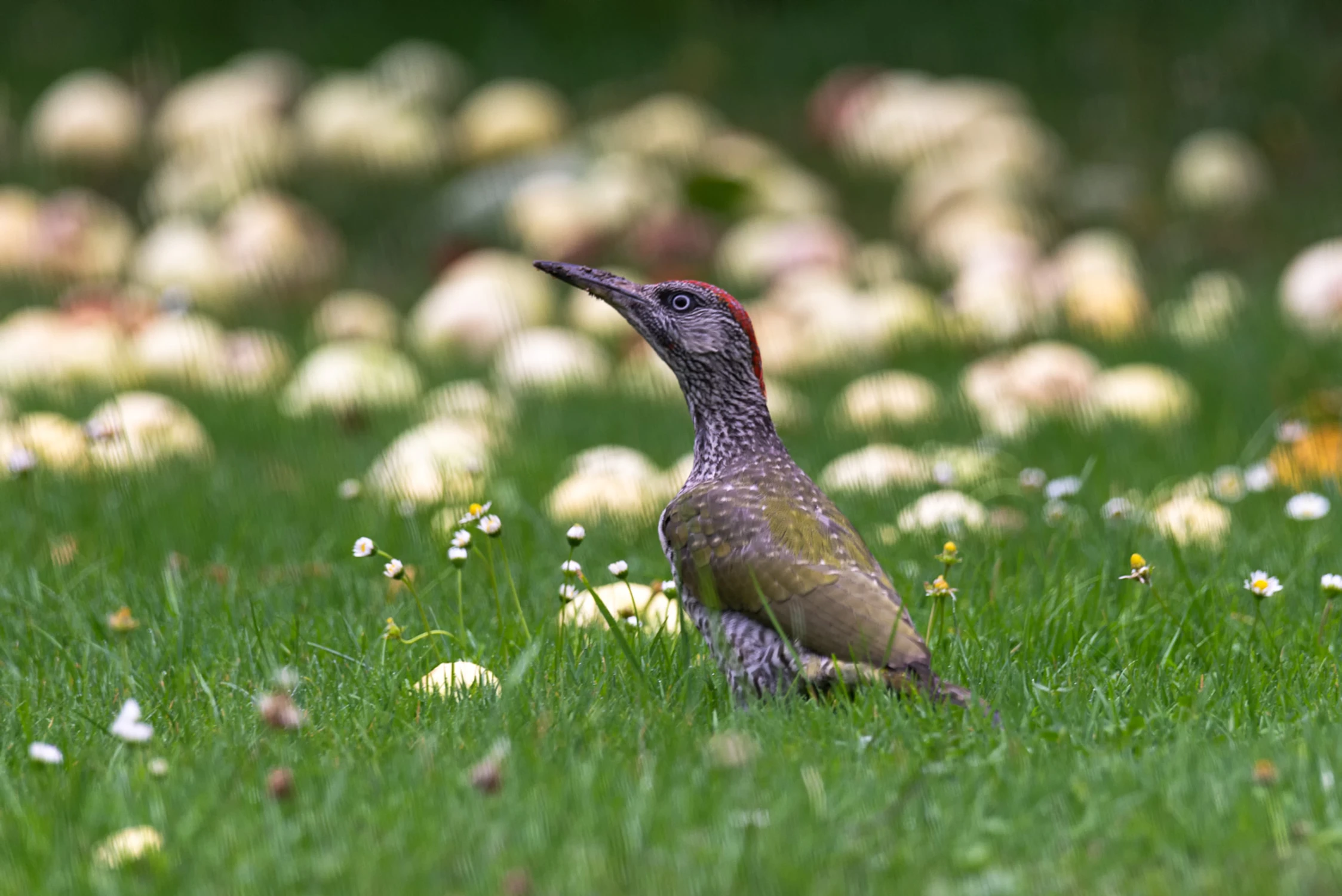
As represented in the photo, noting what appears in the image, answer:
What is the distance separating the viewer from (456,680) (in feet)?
11.8

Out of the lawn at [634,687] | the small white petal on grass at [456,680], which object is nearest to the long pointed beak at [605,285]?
the lawn at [634,687]

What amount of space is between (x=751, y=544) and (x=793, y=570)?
12 cm

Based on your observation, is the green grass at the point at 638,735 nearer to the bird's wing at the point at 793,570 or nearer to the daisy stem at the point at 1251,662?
the daisy stem at the point at 1251,662

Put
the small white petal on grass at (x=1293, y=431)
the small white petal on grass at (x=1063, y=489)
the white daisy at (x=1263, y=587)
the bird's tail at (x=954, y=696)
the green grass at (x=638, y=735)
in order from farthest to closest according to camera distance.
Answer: the small white petal on grass at (x=1293, y=431), the small white petal on grass at (x=1063, y=489), the white daisy at (x=1263, y=587), the bird's tail at (x=954, y=696), the green grass at (x=638, y=735)

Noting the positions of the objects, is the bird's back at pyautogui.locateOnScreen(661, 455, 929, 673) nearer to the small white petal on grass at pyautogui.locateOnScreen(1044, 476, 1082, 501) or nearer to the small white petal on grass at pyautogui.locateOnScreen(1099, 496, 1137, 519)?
the small white petal on grass at pyautogui.locateOnScreen(1044, 476, 1082, 501)

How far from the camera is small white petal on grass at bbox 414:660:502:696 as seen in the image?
3.56 meters

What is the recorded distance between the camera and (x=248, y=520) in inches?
219

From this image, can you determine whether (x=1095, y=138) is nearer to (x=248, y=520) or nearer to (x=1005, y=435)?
(x=1005, y=435)

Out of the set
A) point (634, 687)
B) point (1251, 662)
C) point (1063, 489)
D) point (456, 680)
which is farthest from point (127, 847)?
point (1063, 489)

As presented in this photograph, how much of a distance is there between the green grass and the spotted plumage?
96mm

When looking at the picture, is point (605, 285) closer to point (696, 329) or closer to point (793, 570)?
point (696, 329)

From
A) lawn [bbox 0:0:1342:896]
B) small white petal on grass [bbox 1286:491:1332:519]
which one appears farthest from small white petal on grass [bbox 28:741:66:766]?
small white petal on grass [bbox 1286:491:1332:519]

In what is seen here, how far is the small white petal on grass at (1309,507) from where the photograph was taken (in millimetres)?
4660

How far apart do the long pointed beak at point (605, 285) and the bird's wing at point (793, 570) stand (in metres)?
0.52
